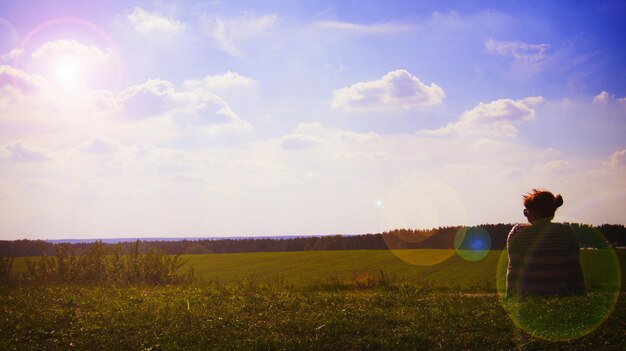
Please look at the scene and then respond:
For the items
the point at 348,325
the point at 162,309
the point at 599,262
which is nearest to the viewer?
the point at 348,325

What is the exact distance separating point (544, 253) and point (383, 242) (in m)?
58.5

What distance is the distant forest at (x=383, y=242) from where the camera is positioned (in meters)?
55.6

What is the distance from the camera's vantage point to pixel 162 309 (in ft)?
38.1

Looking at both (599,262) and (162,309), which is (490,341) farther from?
(599,262)

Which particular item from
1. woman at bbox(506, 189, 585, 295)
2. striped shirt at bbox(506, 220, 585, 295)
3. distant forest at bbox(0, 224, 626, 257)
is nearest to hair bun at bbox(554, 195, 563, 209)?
woman at bbox(506, 189, 585, 295)

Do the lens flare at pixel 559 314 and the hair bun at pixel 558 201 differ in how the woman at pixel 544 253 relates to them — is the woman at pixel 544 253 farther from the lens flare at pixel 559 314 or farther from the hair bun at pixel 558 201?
the lens flare at pixel 559 314

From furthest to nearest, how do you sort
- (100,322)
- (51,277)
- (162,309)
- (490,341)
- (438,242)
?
(438,242) < (51,277) < (162,309) < (100,322) < (490,341)

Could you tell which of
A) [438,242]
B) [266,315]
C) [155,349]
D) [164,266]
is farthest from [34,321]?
[438,242]

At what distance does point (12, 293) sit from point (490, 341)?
13938 mm

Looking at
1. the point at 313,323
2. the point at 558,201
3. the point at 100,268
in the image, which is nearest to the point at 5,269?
the point at 100,268

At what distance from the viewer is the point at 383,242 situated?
219 ft

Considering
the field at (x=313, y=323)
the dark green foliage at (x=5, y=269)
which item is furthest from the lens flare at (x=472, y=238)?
the field at (x=313, y=323)

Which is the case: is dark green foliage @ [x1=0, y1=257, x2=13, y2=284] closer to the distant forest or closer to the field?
the field

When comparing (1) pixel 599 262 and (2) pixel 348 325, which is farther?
(1) pixel 599 262
